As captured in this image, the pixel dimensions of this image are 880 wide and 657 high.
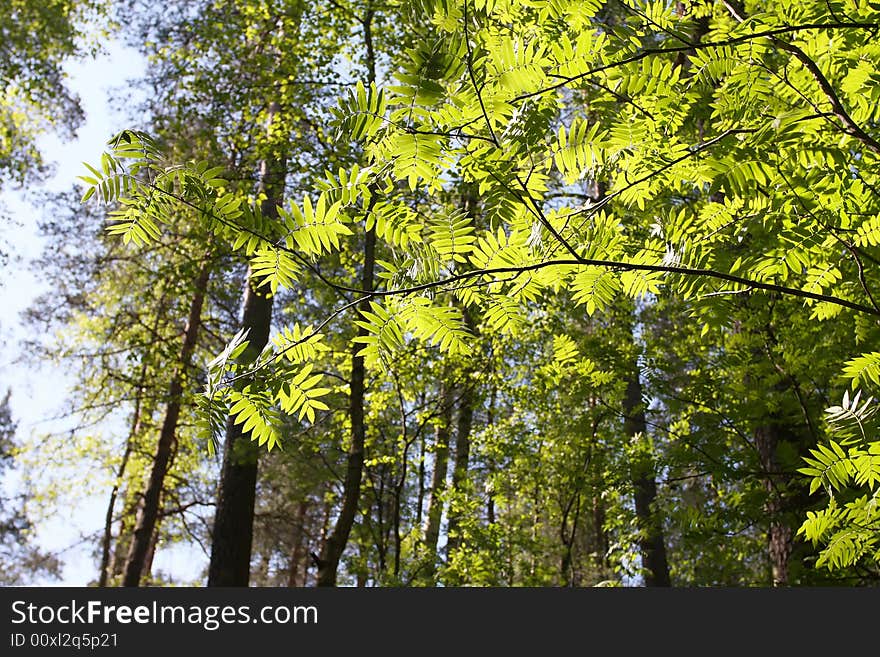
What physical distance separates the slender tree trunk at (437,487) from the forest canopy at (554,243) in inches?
2.9

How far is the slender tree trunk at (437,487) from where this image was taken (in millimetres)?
8398

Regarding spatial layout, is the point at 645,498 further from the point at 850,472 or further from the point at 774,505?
the point at 850,472

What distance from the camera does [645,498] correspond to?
9.79m

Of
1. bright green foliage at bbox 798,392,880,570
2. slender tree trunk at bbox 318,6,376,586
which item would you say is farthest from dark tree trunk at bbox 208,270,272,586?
bright green foliage at bbox 798,392,880,570

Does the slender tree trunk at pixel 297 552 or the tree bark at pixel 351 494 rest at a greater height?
the slender tree trunk at pixel 297 552

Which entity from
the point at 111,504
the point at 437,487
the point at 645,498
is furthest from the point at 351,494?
the point at 111,504

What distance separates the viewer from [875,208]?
7.23 ft

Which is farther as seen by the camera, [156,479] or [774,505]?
[156,479]

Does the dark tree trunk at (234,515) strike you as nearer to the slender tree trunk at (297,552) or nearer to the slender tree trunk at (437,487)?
the slender tree trunk at (437,487)

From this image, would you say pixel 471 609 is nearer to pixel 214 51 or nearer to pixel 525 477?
pixel 525 477

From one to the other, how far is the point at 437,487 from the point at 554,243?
9.00 meters

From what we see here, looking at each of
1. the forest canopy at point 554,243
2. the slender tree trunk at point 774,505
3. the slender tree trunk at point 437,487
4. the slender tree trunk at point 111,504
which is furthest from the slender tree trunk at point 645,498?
the slender tree trunk at point 111,504

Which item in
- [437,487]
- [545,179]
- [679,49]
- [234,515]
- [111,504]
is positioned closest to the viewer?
[679,49]

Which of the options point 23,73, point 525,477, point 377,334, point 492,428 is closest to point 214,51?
point 23,73
